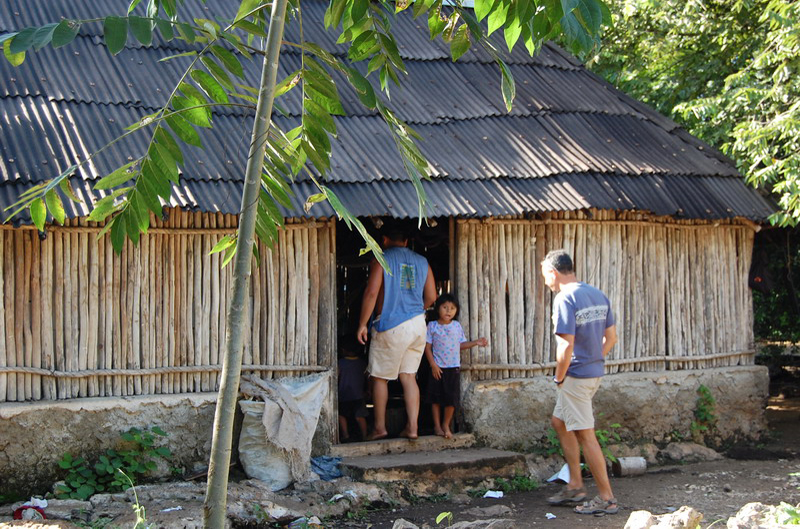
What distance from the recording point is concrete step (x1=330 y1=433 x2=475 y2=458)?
25.6 feet

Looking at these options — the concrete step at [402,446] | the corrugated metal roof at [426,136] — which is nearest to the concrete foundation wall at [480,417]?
the concrete step at [402,446]

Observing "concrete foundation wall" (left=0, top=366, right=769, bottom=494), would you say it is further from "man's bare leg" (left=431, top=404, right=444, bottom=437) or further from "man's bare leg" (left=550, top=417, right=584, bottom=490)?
"man's bare leg" (left=550, top=417, right=584, bottom=490)

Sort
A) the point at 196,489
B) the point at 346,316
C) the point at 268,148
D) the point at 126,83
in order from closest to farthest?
the point at 268,148 → the point at 196,489 → the point at 126,83 → the point at 346,316

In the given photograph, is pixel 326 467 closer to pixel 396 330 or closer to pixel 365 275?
pixel 396 330

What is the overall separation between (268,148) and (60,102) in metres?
3.94

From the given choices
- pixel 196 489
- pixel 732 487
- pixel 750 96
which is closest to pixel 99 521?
pixel 196 489

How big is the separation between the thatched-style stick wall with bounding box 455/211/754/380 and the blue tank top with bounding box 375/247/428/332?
0.42 meters

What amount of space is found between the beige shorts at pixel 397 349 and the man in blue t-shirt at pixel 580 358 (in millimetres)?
1449

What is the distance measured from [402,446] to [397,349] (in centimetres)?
85

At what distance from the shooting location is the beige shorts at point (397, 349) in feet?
26.1

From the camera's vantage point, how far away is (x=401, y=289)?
8.05m

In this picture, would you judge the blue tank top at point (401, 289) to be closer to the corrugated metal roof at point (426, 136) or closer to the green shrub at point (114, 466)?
the corrugated metal roof at point (426, 136)

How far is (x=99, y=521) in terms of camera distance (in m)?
5.98

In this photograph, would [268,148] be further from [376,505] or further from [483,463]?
[483,463]
